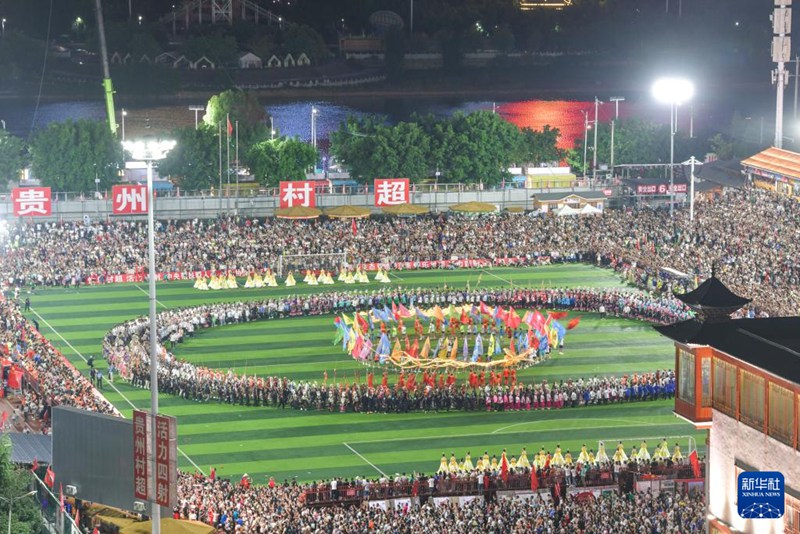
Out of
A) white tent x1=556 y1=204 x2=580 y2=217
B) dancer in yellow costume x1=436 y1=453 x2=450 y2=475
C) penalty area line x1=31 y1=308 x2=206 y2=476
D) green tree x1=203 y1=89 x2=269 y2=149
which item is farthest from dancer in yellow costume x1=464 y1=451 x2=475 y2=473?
green tree x1=203 y1=89 x2=269 y2=149

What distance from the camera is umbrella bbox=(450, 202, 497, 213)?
12006 centimetres

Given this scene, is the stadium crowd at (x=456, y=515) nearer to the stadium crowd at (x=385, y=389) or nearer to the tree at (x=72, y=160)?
the stadium crowd at (x=385, y=389)

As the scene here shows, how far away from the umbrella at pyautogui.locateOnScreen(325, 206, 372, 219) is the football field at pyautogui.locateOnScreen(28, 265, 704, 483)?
59.9ft

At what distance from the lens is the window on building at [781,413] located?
46750mm

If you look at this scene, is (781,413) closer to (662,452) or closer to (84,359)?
(662,452)

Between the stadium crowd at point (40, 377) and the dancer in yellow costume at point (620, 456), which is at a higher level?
the stadium crowd at point (40, 377)

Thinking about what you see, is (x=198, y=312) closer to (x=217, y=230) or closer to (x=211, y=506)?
(x=217, y=230)

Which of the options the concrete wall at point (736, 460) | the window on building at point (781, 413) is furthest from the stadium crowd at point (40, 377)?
the window on building at point (781, 413)

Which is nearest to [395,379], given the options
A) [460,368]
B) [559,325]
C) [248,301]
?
[460,368]

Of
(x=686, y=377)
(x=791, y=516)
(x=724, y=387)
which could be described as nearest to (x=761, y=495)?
(x=791, y=516)

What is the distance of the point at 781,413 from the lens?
47.2 meters

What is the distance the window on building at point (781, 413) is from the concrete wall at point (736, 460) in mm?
267

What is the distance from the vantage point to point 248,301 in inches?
3932

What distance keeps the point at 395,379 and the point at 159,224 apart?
37644 mm
